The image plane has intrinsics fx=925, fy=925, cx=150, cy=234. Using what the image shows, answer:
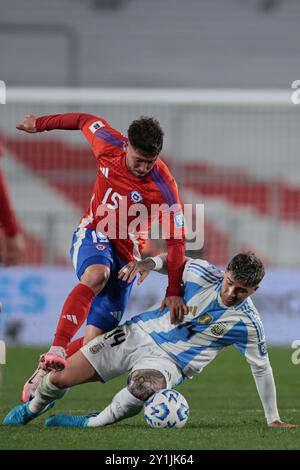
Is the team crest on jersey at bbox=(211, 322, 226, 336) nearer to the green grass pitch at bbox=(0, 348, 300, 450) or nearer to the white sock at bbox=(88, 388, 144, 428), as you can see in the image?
the green grass pitch at bbox=(0, 348, 300, 450)

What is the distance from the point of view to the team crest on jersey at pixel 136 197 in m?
6.66

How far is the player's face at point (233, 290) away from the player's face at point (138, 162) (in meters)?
0.94

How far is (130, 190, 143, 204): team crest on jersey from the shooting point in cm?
666

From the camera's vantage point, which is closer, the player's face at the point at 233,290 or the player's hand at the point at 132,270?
the player's face at the point at 233,290

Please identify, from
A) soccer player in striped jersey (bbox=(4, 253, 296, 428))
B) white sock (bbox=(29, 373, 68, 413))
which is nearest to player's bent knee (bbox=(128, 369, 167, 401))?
soccer player in striped jersey (bbox=(4, 253, 296, 428))

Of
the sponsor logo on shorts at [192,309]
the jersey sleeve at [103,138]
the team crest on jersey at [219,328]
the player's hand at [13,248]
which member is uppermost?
the jersey sleeve at [103,138]

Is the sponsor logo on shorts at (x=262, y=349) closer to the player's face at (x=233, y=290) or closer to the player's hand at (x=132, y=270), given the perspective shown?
the player's face at (x=233, y=290)

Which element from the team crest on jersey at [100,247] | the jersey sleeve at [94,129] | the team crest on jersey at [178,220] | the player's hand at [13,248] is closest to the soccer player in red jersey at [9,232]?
the player's hand at [13,248]

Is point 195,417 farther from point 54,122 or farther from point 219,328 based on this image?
point 54,122

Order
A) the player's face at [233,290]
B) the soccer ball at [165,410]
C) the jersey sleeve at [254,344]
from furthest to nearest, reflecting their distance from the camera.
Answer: the jersey sleeve at [254,344] < the player's face at [233,290] < the soccer ball at [165,410]

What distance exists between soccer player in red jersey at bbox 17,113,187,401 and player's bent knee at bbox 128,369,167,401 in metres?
0.44

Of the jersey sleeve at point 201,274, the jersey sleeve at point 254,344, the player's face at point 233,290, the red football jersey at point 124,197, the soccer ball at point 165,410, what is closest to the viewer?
the soccer ball at point 165,410

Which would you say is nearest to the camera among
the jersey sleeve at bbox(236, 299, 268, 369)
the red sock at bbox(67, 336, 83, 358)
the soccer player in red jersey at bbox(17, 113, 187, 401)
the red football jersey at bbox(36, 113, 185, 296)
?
the jersey sleeve at bbox(236, 299, 268, 369)
